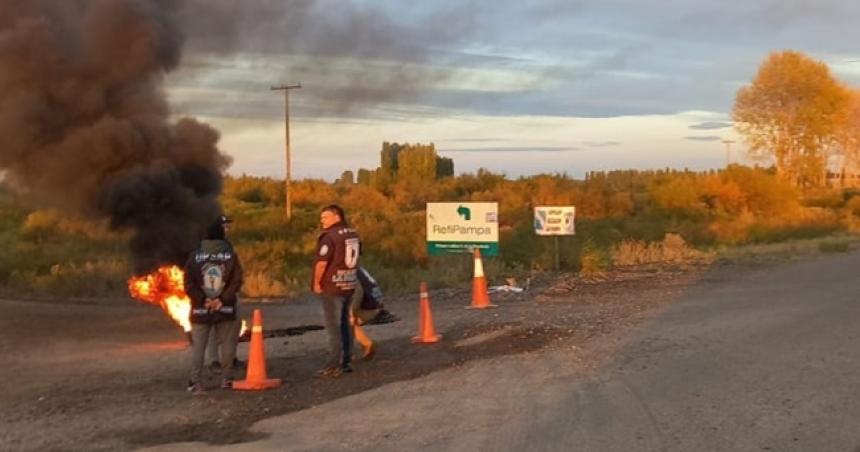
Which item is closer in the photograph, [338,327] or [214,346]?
[338,327]

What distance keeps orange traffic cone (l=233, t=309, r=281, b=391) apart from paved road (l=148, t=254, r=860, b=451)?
118cm

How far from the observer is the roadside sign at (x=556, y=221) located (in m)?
24.1

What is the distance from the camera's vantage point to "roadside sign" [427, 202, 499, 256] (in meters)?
21.9

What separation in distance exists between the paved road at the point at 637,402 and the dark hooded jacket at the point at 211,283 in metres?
1.71

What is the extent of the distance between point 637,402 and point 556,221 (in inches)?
601

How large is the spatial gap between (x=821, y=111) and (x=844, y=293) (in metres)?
43.0

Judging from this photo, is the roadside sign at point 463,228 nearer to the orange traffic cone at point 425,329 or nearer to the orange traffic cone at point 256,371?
the orange traffic cone at point 425,329

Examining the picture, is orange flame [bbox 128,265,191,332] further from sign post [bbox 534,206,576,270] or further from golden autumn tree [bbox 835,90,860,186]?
golden autumn tree [bbox 835,90,860,186]

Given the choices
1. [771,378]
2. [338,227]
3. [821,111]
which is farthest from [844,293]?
[821,111]

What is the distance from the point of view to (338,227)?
11.3m

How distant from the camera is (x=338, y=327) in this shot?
444 inches

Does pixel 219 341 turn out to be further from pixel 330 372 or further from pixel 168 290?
pixel 168 290

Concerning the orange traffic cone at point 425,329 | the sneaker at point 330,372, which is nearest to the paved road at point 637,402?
the sneaker at point 330,372

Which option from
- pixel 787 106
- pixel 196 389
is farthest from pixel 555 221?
pixel 787 106
